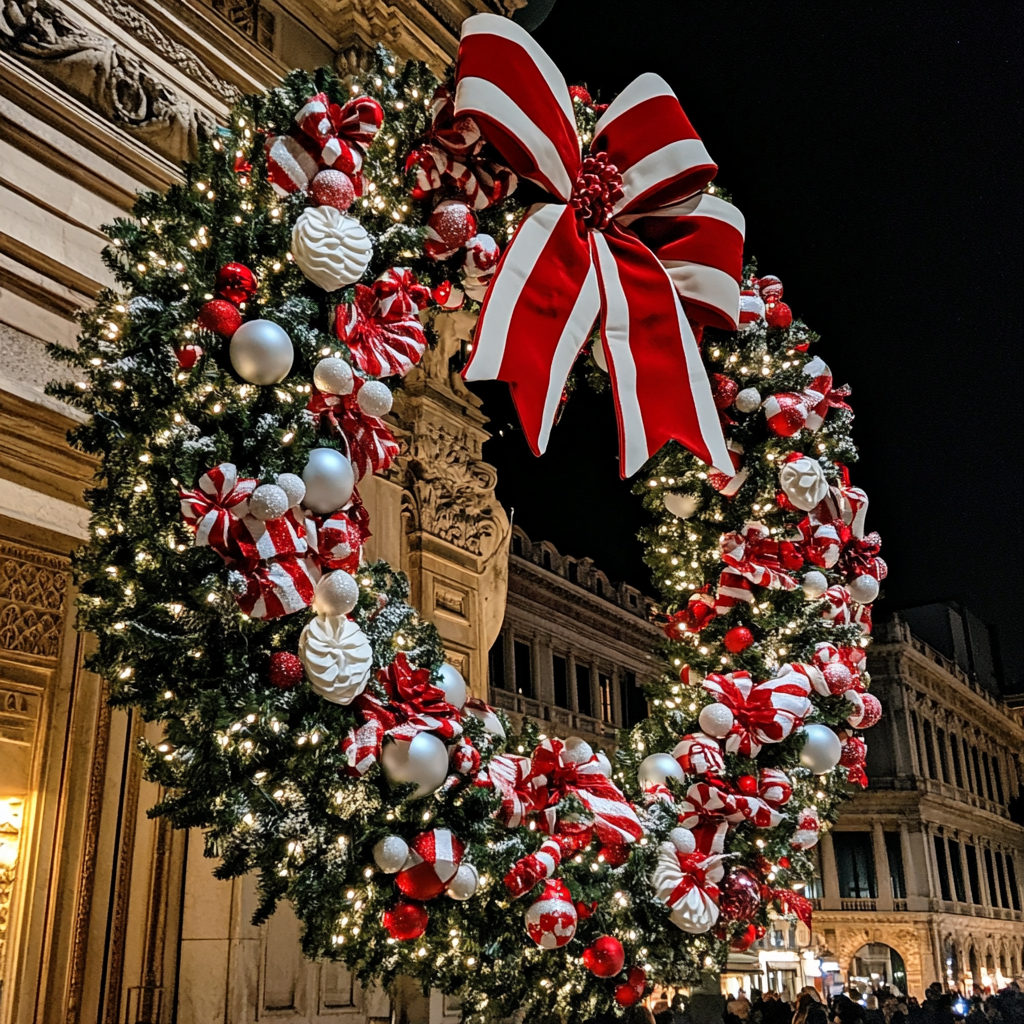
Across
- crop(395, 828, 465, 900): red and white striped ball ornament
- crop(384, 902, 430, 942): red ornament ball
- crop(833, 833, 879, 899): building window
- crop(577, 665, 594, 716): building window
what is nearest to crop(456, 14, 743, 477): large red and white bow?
crop(395, 828, 465, 900): red and white striped ball ornament

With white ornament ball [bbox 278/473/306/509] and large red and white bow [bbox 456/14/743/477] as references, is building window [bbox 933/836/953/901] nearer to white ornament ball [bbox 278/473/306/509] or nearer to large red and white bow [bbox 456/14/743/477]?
large red and white bow [bbox 456/14/743/477]

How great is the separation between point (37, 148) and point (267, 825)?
12.3ft

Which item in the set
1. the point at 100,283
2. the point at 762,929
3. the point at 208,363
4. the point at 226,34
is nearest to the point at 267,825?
the point at 208,363

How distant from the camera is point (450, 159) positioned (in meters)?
4.03

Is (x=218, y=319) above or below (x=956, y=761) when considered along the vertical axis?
below

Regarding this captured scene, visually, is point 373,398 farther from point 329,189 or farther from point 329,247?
point 329,189

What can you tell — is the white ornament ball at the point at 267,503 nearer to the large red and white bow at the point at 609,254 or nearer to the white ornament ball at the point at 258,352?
the white ornament ball at the point at 258,352

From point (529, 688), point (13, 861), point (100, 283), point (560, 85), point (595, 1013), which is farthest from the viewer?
point (529, 688)

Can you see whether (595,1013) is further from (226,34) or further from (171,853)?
(226,34)

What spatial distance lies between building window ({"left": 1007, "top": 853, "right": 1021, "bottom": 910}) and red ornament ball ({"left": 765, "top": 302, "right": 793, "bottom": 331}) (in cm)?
5156

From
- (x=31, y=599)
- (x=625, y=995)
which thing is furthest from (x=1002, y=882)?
(x=31, y=599)

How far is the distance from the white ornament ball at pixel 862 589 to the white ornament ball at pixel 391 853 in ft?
9.58

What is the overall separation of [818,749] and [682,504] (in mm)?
1340

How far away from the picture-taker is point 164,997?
5207 mm
